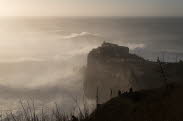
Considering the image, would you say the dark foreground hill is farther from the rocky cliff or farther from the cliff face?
the cliff face

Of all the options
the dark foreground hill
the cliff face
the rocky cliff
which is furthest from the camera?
the cliff face

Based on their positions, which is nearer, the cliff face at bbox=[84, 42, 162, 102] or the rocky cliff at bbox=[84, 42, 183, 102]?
the rocky cliff at bbox=[84, 42, 183, 102]

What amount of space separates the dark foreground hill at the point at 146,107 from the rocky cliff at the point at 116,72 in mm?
20308

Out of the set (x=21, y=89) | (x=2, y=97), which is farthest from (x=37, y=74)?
(x=2, y=97)

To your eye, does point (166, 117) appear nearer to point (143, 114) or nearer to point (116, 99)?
point (143, 114)

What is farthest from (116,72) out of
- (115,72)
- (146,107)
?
(146,107)

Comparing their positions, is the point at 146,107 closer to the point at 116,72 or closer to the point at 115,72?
the point at 116,72

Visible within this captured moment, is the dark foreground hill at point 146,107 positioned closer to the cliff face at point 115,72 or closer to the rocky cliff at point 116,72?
the rocky cliff at point 116,72

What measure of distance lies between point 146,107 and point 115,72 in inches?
1255

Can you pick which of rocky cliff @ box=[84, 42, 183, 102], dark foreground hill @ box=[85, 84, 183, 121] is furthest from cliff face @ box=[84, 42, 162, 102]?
dark foreground hill @ box=[85, 84, 183, 121]

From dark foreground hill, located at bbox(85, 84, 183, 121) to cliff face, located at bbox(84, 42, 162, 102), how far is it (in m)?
21.0

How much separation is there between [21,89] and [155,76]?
1063 inches

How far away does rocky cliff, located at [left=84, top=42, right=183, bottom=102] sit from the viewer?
119ft

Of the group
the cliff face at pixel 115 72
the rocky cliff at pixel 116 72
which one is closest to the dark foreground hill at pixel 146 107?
the rocky cliff at pixel 116 72
